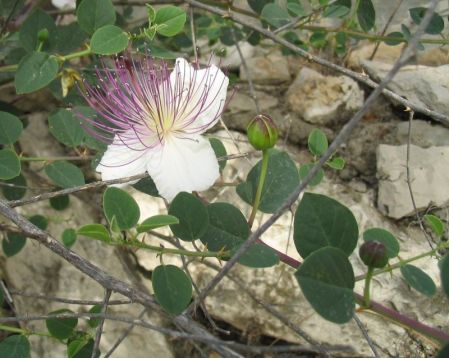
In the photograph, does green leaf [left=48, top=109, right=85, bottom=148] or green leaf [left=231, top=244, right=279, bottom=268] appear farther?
green leaf [left=48, top=109, right=85, bottom=148]

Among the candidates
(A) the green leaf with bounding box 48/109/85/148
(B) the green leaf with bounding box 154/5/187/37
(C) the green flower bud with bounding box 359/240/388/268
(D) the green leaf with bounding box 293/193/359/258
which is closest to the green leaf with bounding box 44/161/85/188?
(A) the green leaf with bounding box 48/109/85/148

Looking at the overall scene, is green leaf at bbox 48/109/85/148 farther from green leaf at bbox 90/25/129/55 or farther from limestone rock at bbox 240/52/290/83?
limestone rock at bbox 240/52/290/83

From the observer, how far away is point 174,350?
6.09 feet

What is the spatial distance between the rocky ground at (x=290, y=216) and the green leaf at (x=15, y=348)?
53 centimetres

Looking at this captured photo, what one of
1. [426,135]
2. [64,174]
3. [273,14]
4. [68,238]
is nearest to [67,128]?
[64,174]

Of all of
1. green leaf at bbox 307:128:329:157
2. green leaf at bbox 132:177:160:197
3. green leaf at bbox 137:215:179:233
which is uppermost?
green leaf at bbox 307:128:329:157

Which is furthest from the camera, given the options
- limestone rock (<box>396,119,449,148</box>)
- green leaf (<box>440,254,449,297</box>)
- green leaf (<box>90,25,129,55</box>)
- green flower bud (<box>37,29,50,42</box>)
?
limestone rock (<box>396,119,449,148</box>)

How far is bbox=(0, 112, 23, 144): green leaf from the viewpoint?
5.05 ft

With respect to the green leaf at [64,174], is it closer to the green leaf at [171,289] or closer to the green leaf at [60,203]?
the green leaf at [60,203]

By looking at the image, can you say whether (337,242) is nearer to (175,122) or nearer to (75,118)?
(175,122)

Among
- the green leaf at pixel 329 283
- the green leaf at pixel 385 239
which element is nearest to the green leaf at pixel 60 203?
the green leaf at pixel 385 239

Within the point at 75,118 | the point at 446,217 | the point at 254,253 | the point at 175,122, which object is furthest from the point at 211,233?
the point at 446,217

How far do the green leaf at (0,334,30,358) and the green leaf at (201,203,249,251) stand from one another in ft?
1.90

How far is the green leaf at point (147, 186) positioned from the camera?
4.49ft
